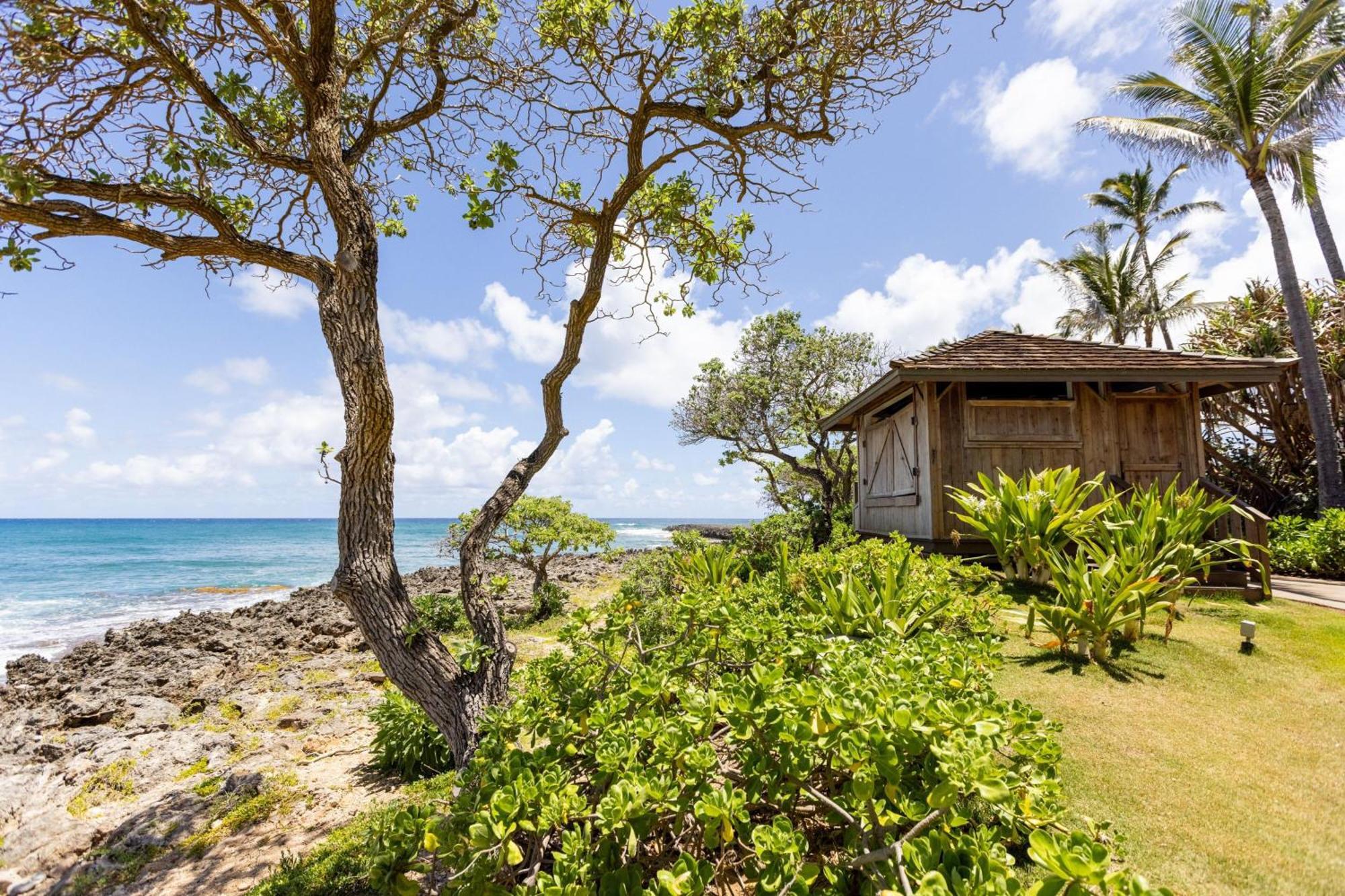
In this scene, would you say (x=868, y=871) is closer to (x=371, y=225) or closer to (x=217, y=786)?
(x=371, y=225)

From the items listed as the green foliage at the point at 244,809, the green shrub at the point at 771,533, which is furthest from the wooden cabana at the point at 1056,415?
the green foliage at the point at 244,809

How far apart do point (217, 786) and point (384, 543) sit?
365 centimetres

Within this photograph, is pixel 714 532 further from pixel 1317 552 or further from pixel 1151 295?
pixel 1317 552

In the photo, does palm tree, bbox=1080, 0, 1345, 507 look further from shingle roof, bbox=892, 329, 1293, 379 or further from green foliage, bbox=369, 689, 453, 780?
green foliage, bbox=369, 689, 453, 780

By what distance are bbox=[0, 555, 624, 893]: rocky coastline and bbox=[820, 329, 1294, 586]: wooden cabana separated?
6.73 meters

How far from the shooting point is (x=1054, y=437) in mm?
9086

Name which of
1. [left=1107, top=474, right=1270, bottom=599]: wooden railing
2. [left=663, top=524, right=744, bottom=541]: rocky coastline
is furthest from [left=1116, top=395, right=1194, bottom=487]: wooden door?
[left=663, top=524, right=744, bottom=541]: rocky coastline

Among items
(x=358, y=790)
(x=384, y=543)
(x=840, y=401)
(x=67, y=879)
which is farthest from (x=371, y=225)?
(x=840, y=401)

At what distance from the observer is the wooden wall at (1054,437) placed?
8984 millimetres

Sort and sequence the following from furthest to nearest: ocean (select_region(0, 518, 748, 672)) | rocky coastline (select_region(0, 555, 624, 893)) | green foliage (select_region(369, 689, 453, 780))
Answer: ocean (select_region(0, 518, 748, 672)) < green foliage (select_region(369, 689, 453, 780)) < rocky coastline (select_region(0, 555, 624, 893))

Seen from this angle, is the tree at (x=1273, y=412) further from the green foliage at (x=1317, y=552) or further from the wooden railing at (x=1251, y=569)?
the wooden railing at (x=1251, y=569)

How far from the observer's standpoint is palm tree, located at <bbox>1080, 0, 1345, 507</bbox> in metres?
11.9

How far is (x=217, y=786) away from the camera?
5230mm

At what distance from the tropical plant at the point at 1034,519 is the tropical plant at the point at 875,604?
5.71 ft
